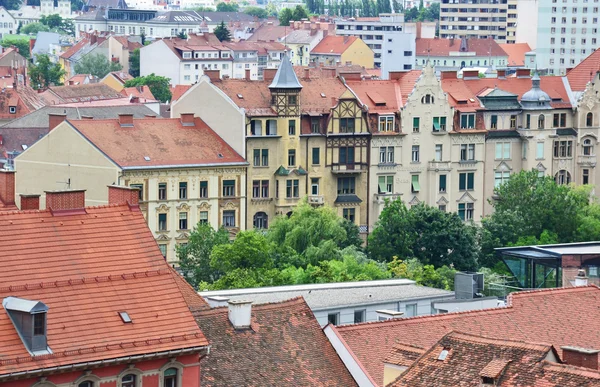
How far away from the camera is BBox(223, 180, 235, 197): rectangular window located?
374ft

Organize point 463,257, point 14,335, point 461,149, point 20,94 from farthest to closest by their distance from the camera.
→ point 20,94, point 461,149, point 463,257, point 14,335

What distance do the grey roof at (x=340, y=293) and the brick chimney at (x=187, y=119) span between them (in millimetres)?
41166

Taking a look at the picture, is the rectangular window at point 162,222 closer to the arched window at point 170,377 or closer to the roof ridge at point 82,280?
the roof ridge at point 82,280

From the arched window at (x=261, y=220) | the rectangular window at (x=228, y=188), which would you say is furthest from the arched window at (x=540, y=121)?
the rectangular window at (x=228, y=188)

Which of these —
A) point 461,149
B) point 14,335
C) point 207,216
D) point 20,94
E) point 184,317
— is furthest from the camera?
point 20,94

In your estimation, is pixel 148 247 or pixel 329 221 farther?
pixel 329 221

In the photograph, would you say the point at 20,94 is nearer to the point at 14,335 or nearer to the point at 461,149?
the point at 461,149

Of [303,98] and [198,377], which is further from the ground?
[303,98]

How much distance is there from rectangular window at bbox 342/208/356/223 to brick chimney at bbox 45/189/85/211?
2686 inches

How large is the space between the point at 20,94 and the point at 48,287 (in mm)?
138125

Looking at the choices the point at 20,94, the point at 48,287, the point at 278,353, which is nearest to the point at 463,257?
the point at 278,353

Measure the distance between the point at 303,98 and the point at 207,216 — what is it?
11.4 meters

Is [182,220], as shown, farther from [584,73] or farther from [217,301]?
[217,301]

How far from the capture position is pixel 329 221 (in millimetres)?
106312
